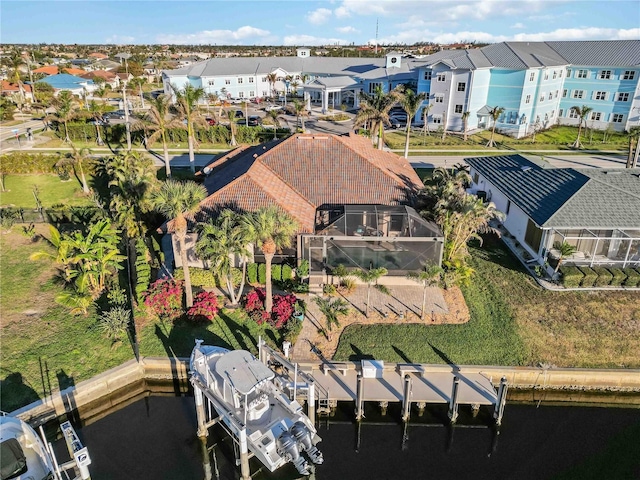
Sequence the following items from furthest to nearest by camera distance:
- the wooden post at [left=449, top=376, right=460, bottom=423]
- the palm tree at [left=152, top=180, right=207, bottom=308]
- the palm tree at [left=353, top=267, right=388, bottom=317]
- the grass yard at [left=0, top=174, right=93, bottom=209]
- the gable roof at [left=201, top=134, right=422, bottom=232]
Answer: the grass yard at [left=0, top=174, right=93, bottom=209] → the gable roof at [left=201, top=134, right=422, bottom=232] → the palm tree at [left=353, top=267, right=388, bottom=317] → the palm tree at [left=152, top=180, right=207, bottom=308] → the wooden post at [left=449, top=376, right=460, bottom=423]

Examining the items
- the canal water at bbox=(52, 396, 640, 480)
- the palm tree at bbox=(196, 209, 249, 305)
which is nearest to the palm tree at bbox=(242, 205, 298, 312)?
the palm tree at bbox=(196, 209, 249, 305)

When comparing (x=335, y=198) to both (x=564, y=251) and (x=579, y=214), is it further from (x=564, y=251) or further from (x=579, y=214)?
(x=579, y=214)

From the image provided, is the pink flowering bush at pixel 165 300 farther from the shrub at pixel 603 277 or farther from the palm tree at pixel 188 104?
the shrub at pixel 603 277

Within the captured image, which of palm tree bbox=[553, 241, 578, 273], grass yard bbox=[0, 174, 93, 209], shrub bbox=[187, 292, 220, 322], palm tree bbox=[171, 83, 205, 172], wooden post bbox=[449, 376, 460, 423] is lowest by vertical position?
wooden post bbox=[449, 376, 460, 423]

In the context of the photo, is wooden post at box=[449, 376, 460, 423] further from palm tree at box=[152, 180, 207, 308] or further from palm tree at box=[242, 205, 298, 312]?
palm tree at box=[152, 180, 207, 308]

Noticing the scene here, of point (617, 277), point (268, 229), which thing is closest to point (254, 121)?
point (268, 229)

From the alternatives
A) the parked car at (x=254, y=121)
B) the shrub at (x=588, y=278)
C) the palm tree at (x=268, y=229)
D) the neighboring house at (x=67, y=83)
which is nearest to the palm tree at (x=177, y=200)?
the palm tree at (x=268, y=229)
